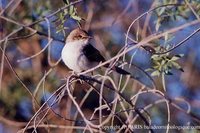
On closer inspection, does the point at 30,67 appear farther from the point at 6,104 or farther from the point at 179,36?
the point at 179,36

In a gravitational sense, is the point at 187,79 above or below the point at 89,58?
below

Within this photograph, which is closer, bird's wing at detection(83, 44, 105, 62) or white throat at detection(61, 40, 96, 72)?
white throat at detection(61, 40, 96, 72)

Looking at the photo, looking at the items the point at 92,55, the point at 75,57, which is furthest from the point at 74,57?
the point at 92,55

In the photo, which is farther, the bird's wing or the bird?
the bird's wing

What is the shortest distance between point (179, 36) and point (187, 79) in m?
1.29

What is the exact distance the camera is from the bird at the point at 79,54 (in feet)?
18.4

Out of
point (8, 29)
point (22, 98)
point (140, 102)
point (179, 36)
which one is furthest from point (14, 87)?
point (179, 36)

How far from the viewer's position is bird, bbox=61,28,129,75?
560 centimetres

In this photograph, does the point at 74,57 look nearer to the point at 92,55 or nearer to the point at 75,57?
the point at 75,57

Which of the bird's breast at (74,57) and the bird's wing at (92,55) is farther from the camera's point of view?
the bird's wing at (92,55)

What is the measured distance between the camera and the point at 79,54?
5.77 m

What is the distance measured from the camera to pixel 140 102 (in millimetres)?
8117

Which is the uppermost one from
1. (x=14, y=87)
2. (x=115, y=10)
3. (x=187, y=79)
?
(x=115, y=10)

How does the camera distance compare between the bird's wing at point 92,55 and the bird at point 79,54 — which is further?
the bird's wing at point 92,55
